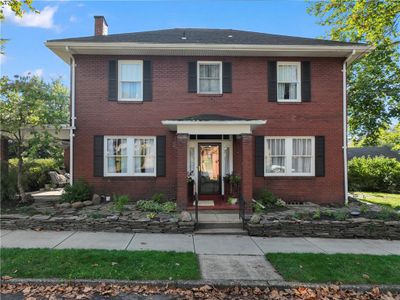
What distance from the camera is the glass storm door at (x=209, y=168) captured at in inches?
462

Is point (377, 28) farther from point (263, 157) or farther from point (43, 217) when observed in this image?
point (43, 217)

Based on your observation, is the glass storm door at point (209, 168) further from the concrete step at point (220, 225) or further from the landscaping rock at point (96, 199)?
the landscaping rock at point (96, 199)

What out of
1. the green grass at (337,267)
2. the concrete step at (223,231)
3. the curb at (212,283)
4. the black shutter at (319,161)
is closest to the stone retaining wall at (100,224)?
the concrete step at (223,231)

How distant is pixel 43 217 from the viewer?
823cm

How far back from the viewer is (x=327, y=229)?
316 inches

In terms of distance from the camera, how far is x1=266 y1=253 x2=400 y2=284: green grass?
16.6 ft

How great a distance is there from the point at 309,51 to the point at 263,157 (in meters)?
4.39

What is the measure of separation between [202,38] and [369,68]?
1182cm

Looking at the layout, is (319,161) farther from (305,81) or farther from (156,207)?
(156,207)

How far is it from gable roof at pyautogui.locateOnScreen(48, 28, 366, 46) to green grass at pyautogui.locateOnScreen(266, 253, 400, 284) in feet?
26.5

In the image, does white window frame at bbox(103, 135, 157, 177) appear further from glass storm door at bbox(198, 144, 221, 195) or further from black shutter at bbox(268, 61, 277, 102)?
black shutter at bbox(268, 61, 277, 102)

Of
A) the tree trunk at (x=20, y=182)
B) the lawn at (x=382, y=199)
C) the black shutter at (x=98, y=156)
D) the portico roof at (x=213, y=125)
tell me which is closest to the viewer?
the portico roof at (x=213, y=125)

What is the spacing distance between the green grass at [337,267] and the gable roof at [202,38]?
318 inches

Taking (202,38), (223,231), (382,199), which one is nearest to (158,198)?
(223,231)
